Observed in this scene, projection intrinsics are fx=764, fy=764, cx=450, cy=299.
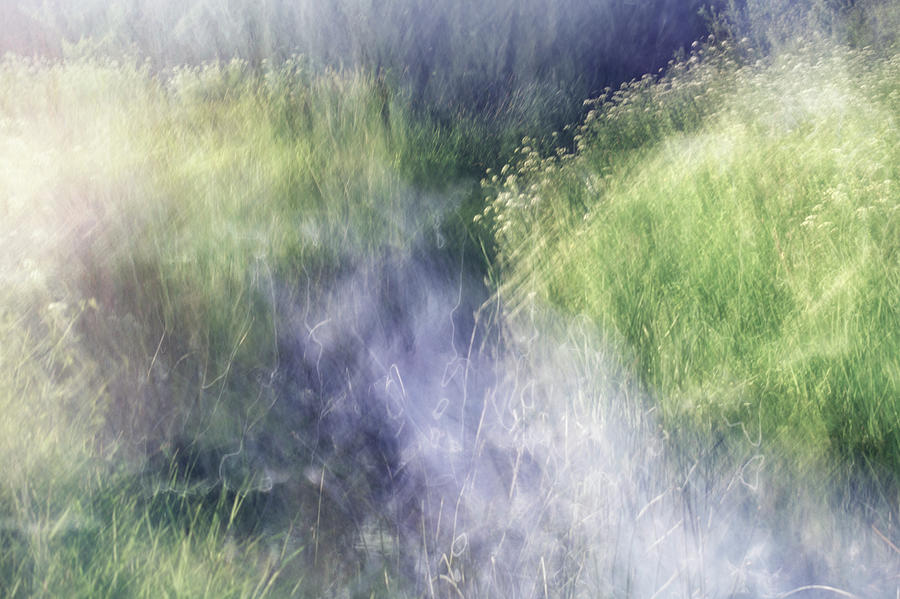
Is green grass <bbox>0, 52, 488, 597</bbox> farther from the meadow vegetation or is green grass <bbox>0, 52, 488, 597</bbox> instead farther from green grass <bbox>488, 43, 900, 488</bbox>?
green grass <bbox>488, 43, 900, 488</bbox>

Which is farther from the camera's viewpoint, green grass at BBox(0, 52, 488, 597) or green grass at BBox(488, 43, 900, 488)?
green grass at BBox(488, 43, 900, 488)

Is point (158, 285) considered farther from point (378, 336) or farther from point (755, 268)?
point (755, 268)

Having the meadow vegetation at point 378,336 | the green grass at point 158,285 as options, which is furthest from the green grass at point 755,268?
the green grass at point 158,285

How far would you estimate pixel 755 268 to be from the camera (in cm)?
196

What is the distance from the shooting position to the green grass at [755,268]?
1661mm

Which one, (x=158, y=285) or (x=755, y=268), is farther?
(x=158, y=285)

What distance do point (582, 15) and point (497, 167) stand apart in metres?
Answer: 2.81

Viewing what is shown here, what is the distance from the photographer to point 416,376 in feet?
6.39

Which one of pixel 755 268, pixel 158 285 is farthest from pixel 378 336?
pixel 755 268

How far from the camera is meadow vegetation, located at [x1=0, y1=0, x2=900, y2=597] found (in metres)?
1.56

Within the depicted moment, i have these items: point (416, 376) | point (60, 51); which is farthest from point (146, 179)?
point (60, 51)

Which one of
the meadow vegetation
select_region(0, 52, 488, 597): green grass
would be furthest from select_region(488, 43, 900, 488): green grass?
select_region(0, 52, 488, 597): green grass

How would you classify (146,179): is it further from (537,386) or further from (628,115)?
(628,115)

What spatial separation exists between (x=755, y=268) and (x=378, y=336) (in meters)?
0.99
